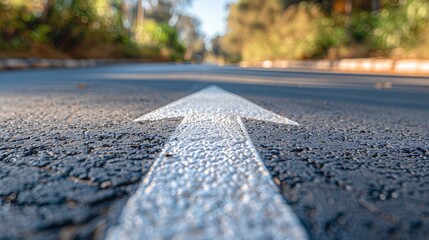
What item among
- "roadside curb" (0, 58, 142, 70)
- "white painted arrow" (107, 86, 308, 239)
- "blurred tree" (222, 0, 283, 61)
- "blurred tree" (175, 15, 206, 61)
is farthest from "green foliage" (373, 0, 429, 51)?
"blurred tree" (175, 15, 206, 61)

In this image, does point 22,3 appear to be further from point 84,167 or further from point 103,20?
point 84,167

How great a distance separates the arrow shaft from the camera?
0.53 metres

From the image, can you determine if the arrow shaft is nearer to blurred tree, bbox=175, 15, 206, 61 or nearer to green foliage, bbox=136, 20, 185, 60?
green foliage, bbox=136, 20, 185, 60

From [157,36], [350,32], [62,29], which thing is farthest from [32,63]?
[157,36]

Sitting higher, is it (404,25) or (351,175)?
(404,25)

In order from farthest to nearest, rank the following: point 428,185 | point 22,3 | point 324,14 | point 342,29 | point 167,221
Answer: point 324,14, point 342,29, point 22,3, point 428,185, point 167,221

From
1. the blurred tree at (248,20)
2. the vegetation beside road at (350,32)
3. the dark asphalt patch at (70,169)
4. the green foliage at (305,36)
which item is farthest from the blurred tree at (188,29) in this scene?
the dark asphalt patch at (70,169)

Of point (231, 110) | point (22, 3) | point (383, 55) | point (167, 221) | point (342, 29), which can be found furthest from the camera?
point (342, 29)

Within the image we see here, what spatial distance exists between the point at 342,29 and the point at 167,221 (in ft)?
69.5

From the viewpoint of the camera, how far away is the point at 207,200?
63cm

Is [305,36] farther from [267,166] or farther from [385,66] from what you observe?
[267,166]

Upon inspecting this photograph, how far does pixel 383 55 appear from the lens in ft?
49.3

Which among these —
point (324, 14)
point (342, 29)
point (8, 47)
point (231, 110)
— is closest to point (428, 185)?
point (231, 110)

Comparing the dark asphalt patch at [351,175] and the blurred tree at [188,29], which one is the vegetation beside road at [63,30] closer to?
the dark asphalt patch at [351,175]
